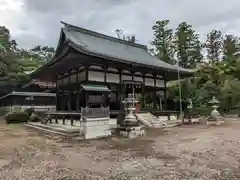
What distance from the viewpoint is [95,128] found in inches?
492

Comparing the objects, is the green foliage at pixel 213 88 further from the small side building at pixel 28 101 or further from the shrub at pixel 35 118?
the small side building at pixel 28 101

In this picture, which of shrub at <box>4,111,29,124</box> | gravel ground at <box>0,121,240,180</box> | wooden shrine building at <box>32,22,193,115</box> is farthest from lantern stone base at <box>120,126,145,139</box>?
shrub at <box>4,111,29,124</box>

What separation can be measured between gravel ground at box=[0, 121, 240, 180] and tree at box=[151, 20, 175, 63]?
33.8 m

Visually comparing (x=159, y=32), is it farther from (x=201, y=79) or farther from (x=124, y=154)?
(x=124, y=154)

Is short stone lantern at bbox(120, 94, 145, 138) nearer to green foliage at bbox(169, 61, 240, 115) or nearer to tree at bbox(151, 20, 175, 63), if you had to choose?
green foliage at bbox(169, 61, 240, 115)

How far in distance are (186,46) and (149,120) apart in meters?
28.4

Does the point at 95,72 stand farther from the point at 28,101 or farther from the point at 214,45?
the point at 214,45

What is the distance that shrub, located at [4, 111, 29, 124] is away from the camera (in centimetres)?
2174

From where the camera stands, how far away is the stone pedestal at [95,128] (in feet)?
39.9

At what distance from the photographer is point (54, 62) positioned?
60.5ft

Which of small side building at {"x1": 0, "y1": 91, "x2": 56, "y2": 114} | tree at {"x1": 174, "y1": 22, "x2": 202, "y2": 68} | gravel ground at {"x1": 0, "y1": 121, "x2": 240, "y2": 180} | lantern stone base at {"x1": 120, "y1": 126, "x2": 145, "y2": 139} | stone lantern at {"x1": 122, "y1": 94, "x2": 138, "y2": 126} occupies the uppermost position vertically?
tree at {"x1": 174, "y1": 22, "x2": 202, "y2": 68}

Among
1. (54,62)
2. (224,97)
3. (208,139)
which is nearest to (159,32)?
(224,97)

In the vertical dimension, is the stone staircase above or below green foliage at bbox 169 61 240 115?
below

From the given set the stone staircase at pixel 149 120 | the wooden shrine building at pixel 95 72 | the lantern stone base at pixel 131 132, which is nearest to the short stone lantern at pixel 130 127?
the lantern stone base at pixel 131 132
